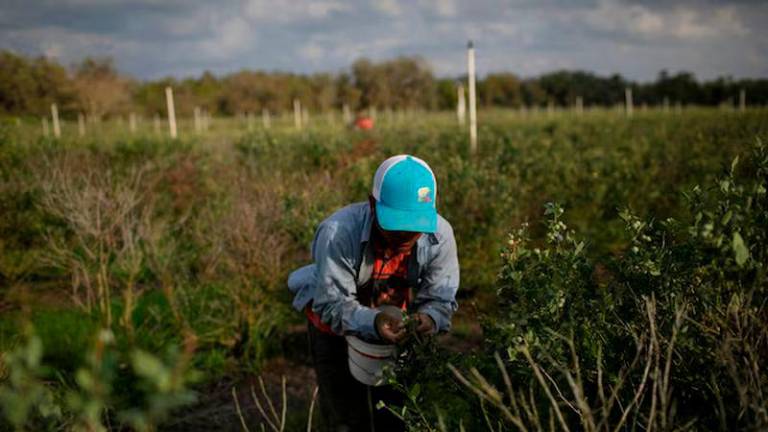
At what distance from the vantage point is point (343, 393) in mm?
2869

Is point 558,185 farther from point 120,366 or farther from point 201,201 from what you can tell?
point 120,366

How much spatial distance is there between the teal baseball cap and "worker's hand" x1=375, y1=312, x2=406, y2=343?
0.34m

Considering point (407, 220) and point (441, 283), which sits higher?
point (407, 220)

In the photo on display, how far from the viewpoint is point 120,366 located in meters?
4.54

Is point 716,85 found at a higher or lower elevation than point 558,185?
higher

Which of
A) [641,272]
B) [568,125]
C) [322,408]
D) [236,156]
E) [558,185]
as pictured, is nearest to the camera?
[641,272]

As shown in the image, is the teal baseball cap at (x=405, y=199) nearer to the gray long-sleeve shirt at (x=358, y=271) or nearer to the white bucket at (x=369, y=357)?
the gray long-sleeve shirt at (x=358, y=271)

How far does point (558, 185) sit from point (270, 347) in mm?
4106

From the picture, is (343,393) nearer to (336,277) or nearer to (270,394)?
(336,277)

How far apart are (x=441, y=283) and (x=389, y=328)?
0.41m

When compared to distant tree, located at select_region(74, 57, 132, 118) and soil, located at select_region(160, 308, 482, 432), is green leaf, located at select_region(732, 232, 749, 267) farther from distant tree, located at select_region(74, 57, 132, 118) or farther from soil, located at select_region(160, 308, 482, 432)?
distant tree, located at select_region(74, 57, 132, 118)

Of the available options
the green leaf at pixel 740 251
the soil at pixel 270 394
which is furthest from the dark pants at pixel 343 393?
the green leaf at pixel 740 251

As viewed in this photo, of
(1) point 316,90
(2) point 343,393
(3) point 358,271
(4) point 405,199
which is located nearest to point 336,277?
(3) point 358,271

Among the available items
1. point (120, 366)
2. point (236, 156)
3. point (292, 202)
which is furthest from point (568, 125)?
point (120, 366)
